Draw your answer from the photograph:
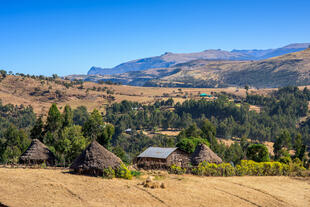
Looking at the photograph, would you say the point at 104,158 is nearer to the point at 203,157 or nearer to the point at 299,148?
the point at 203,157

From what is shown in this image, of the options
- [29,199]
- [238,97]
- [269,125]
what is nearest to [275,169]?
[29,199]

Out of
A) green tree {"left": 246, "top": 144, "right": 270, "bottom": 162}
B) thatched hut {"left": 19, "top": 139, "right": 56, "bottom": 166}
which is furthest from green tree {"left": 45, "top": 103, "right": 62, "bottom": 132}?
green tree {"left": 246, "top": 144, "right": 270, "bottom": 162}

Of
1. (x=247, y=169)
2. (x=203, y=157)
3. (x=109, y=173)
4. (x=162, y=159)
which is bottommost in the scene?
(x=247, y=169)

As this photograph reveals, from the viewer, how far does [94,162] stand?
37.9 metres

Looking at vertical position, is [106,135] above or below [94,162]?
above

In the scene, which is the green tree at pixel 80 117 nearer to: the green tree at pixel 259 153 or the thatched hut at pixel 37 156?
the green tree at pixel 259 153

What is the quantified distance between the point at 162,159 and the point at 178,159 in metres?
2.73

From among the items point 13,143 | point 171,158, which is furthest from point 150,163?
point 13,143

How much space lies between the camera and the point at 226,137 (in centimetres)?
11844

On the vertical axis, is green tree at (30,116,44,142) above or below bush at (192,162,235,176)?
above

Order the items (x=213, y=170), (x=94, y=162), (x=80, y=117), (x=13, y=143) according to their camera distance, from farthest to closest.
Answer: (x=80, y=117)
(x=13, y=143)
(x=213, y=170)
(x=94, y=162)

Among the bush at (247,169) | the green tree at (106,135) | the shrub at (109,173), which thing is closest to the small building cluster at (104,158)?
the shrub at (109,173)

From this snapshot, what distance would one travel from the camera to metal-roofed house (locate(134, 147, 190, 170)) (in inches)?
1832

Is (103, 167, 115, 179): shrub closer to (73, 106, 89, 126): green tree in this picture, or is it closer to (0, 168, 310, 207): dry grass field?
(0, 168, 310, 207): dry grass field
